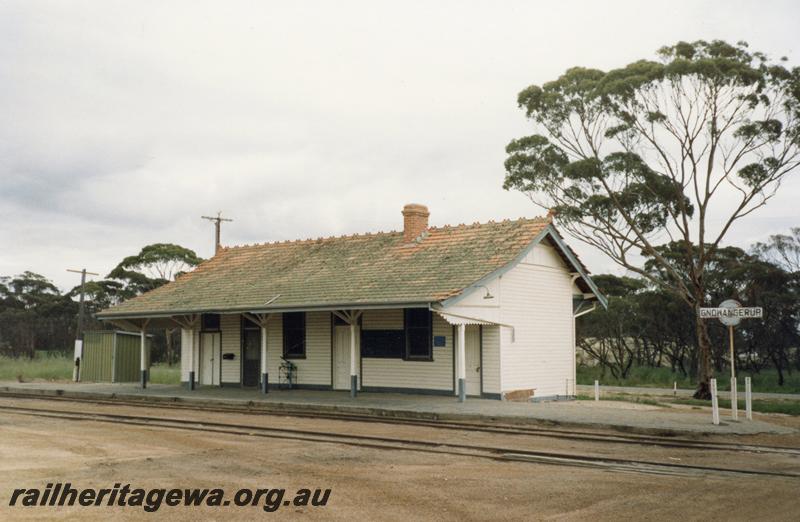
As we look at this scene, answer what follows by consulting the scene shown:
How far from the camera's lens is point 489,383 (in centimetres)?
2138

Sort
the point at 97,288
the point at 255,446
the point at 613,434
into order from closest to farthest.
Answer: the point at 255,446 → the point at 613,434 → the point at 97,288

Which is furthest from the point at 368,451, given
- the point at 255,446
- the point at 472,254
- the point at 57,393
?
the point at 57,393

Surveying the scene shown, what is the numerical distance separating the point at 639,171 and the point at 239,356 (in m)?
15.0

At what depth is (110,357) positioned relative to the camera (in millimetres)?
32469

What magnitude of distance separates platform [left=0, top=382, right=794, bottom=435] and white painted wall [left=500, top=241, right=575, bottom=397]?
1.50 m

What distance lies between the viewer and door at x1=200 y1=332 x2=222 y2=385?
27.6 metres

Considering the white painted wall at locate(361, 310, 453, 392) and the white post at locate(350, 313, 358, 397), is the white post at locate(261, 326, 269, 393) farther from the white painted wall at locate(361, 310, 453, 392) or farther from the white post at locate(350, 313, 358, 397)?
the white post at locate(350, 313, 358, 397)

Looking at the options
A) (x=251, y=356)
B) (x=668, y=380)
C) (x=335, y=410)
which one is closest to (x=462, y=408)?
(x=335, y=410)

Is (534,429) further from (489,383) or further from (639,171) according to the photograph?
(639,171)

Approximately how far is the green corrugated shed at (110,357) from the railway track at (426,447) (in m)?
14.3

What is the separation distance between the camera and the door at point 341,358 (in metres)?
23.9

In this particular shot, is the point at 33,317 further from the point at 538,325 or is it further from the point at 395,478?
the point at 395,478

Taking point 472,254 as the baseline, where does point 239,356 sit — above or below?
below

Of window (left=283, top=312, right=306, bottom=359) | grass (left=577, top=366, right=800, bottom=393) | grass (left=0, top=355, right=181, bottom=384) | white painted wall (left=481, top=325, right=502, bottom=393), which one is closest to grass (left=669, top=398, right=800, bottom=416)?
white painted wall (left=481, top=325, right=502, bottom=393)
